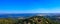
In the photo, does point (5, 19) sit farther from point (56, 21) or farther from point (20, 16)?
point (56, 21)

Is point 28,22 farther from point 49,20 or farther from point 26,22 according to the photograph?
point 49,20

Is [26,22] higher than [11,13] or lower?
lower

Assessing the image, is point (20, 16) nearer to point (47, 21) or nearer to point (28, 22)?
point (28, 22)

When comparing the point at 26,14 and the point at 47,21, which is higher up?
the point at 26,14

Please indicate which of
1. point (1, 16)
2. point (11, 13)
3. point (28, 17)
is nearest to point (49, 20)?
point (28, 17)

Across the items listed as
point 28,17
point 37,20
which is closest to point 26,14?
point 28,17

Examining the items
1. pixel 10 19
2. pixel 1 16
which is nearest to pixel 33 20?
pixel 10 19

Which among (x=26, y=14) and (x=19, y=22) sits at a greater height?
(x=26, y=14)
